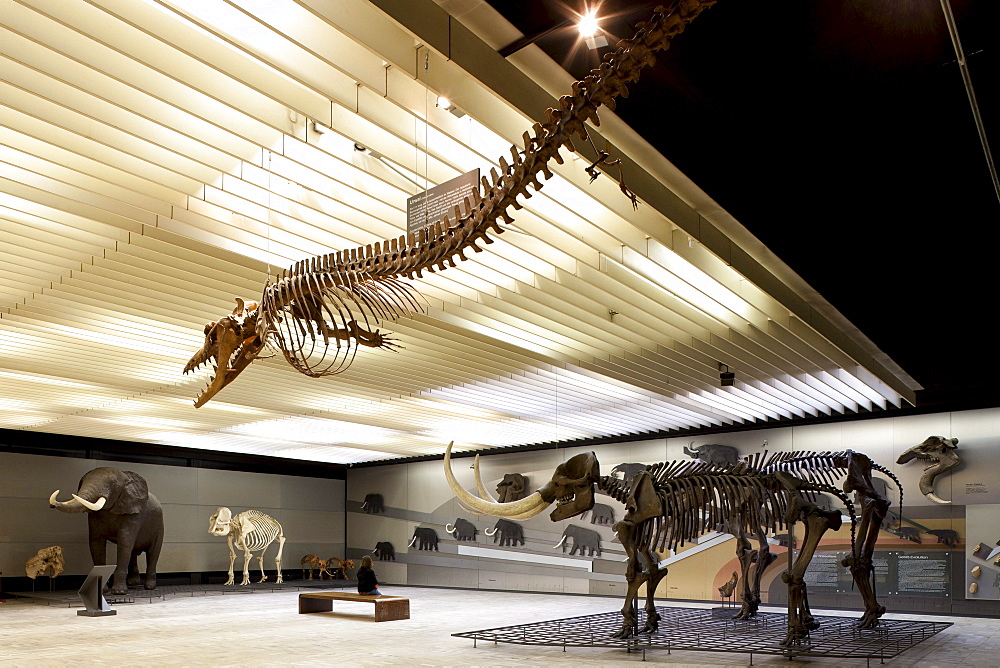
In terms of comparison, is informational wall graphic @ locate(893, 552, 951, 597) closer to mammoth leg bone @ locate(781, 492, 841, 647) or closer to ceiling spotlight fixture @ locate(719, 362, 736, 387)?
ceiling spotlight fixture @ locate(719, 362, 736, 387)

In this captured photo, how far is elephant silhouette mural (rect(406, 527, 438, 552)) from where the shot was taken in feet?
73.5

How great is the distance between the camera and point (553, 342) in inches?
436

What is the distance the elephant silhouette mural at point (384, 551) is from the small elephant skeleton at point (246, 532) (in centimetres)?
299

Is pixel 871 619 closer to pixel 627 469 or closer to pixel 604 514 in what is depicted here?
pixel 627 469

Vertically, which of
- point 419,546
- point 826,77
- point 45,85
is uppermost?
point 826,77

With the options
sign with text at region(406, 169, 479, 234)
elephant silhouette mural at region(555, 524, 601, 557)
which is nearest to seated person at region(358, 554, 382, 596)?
elephant silhouette mural at region(555, 524, 601, 557)

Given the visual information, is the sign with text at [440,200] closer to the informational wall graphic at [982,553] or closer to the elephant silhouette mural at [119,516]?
the informational wall graphic at [982,553]

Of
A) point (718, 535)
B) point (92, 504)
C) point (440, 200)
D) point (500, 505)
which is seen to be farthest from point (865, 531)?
point (92, 504)

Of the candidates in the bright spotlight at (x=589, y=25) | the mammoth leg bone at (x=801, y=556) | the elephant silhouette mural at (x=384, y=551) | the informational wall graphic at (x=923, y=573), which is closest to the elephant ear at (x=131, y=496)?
the elephant silhouette mural at (x=384, y=551)

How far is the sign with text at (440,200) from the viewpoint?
4535mm

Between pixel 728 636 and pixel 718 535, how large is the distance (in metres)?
7.29

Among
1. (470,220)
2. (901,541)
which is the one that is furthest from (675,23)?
(901,541)

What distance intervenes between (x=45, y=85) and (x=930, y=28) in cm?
587

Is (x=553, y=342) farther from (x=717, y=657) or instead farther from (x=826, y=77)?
(x=826, y=77)
